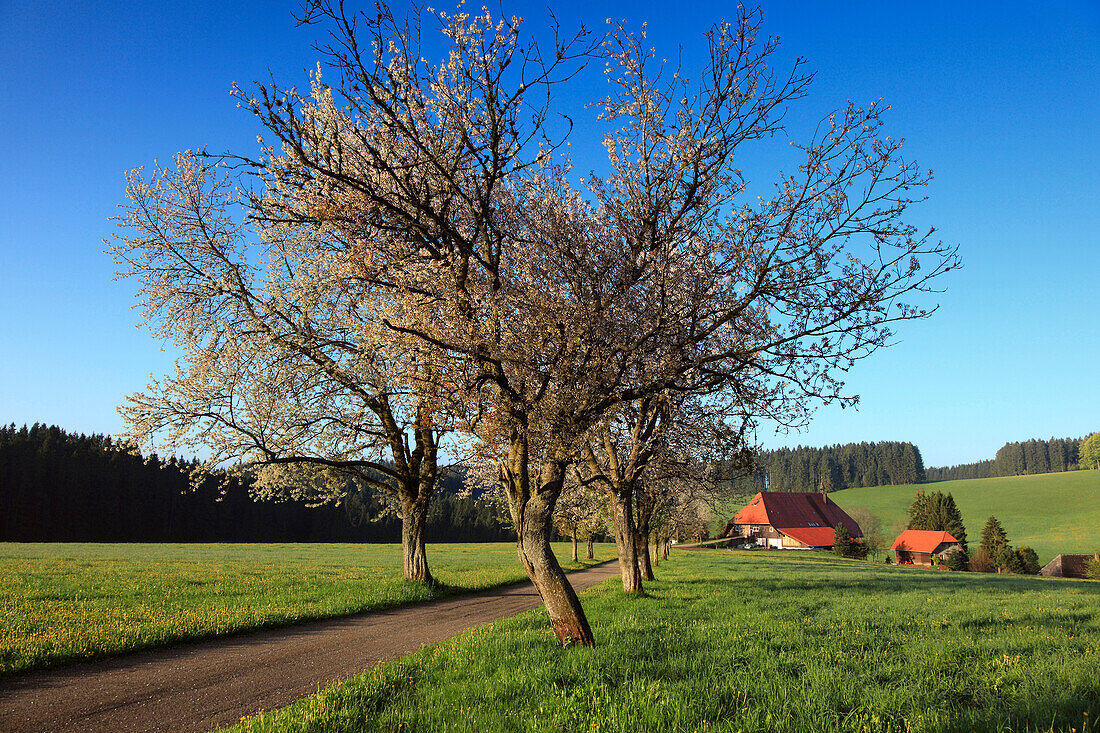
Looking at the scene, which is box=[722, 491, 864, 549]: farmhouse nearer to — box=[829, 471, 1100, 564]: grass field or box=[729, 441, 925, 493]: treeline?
box=[829, 471, 1100, 564]: grass field

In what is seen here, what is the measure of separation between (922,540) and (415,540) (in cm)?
9326

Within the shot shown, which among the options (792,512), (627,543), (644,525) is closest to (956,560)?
(792,512)

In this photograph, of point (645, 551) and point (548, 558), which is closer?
point (548, 558)

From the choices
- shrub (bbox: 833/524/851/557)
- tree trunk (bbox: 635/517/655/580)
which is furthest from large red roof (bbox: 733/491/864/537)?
tree trunk (bbox: 635/517/655/580)

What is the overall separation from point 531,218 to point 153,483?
10602 cm

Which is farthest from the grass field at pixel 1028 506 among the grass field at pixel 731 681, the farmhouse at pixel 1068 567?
the grass field at pixel 731 681

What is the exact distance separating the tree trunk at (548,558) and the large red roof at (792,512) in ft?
381

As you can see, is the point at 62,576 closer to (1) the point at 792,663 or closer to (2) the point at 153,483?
(1) the point at 792,663

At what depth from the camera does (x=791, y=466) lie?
654 ft

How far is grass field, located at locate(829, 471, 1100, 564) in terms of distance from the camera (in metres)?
88.6

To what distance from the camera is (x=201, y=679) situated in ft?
31.3

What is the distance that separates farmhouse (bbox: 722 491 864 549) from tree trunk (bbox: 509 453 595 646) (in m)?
114

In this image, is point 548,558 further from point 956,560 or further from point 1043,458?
point 1043,458

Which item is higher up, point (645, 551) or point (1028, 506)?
point (645, 551)
